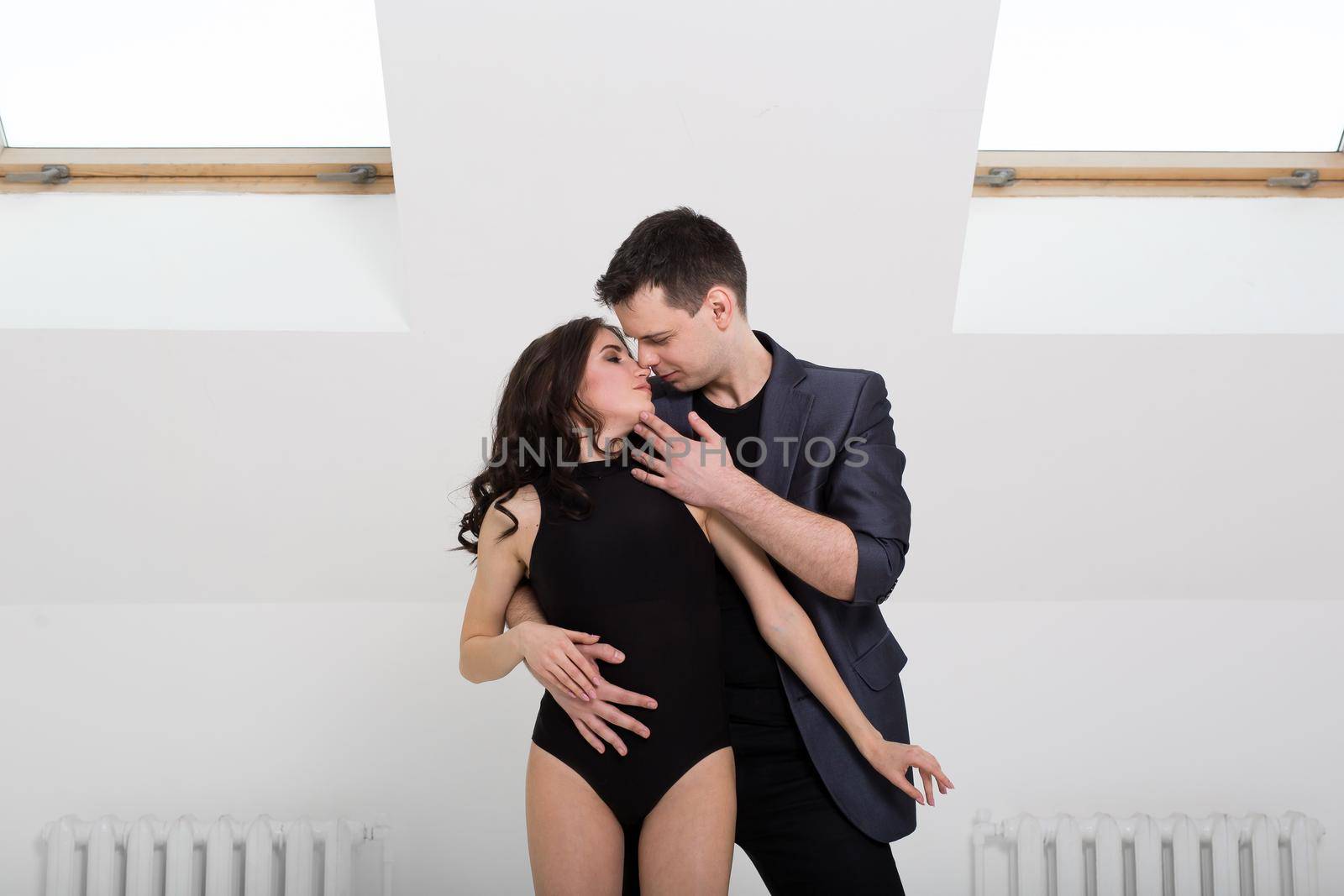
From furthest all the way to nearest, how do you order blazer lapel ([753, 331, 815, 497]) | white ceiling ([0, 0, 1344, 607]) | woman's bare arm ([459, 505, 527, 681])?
white ceiling ([0, 0, 1344, 607]), blazer lapel ([753, 331, 815, 497]), woman's bare arm ([459, 505, 527, 681])

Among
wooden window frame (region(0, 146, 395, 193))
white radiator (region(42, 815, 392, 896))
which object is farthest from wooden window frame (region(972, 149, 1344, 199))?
white radiator (region(42, 815, 392, 896))

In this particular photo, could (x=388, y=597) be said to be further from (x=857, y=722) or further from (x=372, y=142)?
(x=857, y=722)

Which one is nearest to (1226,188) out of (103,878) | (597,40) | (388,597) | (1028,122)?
(1028,122)

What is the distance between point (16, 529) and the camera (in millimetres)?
3006

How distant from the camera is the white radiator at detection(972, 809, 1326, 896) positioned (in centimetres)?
294

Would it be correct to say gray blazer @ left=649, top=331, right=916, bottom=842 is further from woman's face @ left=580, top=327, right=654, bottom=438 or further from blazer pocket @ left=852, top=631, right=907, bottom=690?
woman's face @ left=580, top=327, right=654, bottom=438

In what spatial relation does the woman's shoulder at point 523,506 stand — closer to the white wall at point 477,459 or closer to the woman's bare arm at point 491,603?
the woman's bare arm at point 491,603

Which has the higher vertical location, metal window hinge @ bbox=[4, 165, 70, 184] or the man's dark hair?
metal window hinge @ bbox=[4, 165, 70, 184]

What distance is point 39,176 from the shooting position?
116 inches

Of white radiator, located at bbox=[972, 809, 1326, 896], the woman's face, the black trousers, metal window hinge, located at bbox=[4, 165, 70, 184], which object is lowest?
white radiator, located at bbox=[972, 809, 1326, 896]

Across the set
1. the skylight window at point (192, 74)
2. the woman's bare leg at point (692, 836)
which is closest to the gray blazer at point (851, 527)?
the woman's bare leg at point (692, 836)

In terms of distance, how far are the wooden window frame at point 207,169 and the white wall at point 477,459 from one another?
46 centimetres


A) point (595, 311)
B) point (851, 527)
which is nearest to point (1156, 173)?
point (595, 311)

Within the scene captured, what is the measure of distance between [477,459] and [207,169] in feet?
3.54
